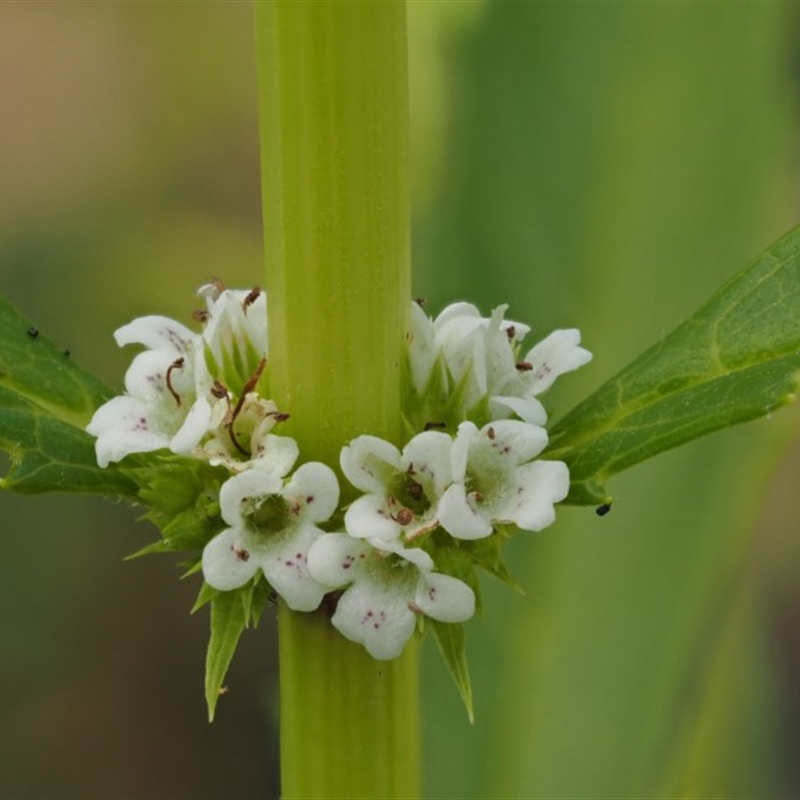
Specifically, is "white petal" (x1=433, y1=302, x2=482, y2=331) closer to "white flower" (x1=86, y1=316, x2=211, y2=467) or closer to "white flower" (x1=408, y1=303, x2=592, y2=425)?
"white flower" (x1=408, y1=303, x2=592, y2=425)

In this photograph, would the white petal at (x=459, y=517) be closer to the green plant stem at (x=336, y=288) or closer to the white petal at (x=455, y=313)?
the green plant stem at (x=336, y=288)

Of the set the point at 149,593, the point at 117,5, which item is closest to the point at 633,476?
the point at 149,593

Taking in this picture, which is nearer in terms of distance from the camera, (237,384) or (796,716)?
(237,384)

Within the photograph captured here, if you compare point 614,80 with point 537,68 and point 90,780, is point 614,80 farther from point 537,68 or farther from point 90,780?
point 90,780

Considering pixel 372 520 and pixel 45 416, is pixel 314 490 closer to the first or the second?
pixel 372 520

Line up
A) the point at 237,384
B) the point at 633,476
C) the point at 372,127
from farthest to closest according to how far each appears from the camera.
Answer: the point at 633,476
the point at 237,384
the point at 372,127

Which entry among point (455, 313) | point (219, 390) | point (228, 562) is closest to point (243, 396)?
point (219, 390)

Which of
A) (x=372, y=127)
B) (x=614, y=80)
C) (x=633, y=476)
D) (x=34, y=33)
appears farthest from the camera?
(x=34, y=33)
